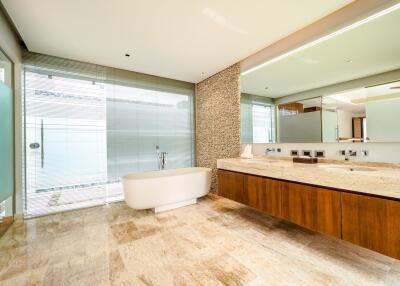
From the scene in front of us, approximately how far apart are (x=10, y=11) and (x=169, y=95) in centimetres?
240

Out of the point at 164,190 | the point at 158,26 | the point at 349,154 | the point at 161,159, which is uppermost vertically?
the point at 158,26

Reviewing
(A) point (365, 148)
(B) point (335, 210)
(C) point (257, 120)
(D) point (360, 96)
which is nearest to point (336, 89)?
(D) point (360, 96)

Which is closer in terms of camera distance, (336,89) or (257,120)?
(336,89)

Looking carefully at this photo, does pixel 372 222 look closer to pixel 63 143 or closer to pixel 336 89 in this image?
pixel 336 89

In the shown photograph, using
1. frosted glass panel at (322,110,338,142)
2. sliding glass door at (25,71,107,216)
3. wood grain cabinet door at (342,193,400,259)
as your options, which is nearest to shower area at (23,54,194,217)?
sliding glass door at (25,71,107,216)

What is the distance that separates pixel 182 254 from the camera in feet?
5.58

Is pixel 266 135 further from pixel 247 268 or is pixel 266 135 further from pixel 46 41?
pixel 46 41

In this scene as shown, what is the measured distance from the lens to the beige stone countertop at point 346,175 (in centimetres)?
119

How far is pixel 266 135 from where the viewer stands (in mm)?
2789

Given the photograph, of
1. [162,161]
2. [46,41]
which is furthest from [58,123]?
[162,161]

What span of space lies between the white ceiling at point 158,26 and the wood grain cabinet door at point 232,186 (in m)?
1.86

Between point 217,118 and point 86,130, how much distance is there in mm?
2375

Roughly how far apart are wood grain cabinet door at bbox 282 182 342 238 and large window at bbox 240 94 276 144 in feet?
3.65

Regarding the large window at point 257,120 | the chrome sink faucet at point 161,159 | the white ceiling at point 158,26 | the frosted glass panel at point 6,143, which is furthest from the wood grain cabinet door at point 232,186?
the frosted glass panel at point 6,143
